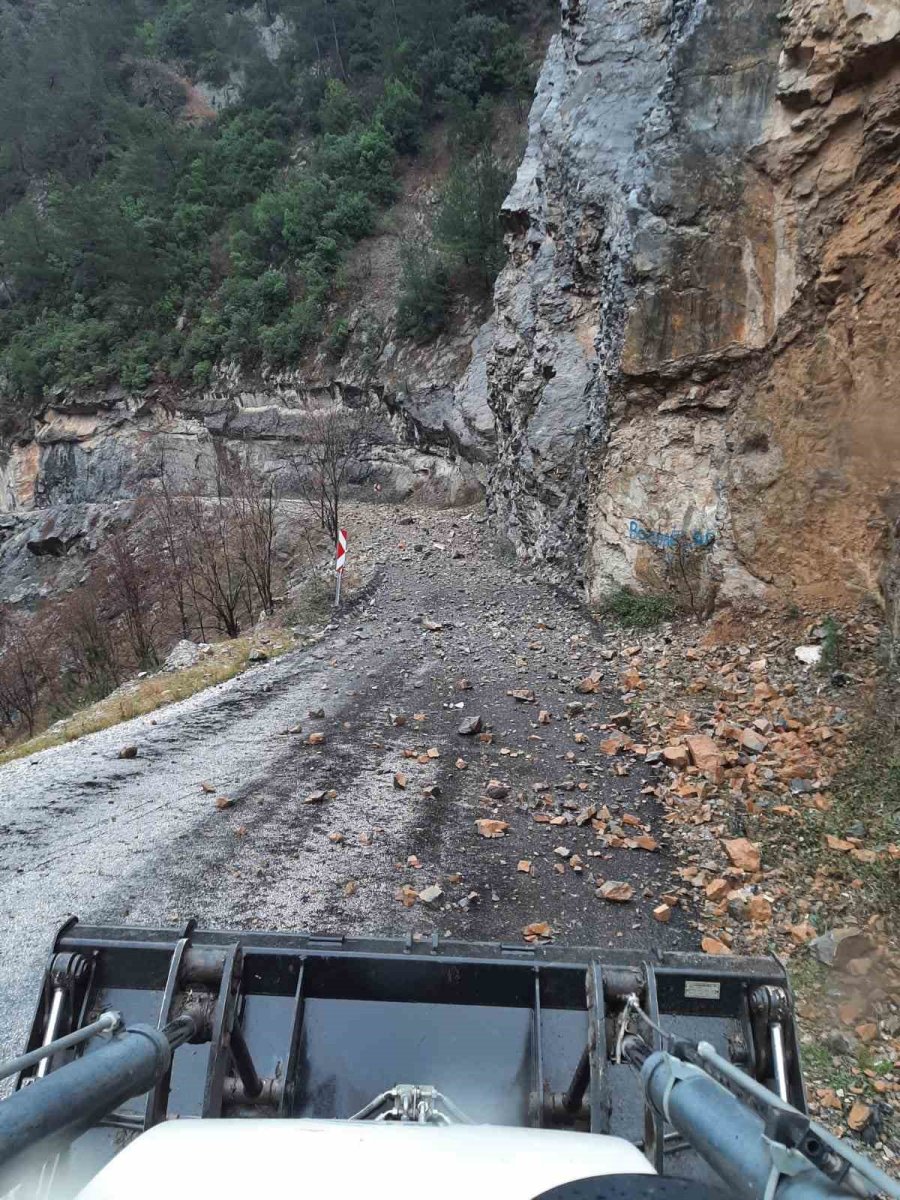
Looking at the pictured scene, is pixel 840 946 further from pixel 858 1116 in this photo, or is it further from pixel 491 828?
pixel 491 828

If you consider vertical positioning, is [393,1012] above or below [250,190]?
below

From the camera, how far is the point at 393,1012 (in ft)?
8.11

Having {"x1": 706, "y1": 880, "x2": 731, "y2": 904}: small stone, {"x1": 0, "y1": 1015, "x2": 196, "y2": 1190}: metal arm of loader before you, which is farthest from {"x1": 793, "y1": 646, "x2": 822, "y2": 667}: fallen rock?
{"x1": 0, "y1": 1015, "x2": 196, "y2": 1190}: metal arm of loader

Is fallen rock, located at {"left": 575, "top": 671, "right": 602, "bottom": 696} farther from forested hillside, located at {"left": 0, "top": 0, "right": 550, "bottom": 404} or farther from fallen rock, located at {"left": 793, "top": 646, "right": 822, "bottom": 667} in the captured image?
forested hillside, located at {"left": 0, "top": 0, "right": 550, "bottom": 404}

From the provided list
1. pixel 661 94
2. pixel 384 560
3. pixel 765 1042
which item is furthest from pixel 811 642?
pixel 384 560

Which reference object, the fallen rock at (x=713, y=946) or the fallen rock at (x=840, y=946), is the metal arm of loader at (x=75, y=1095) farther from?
→ the fallen rock at (x=840, y=946)

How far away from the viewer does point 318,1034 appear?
2.45 metres

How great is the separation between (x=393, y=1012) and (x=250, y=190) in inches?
1698

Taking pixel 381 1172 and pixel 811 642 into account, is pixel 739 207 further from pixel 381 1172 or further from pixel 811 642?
pixel 381 1172

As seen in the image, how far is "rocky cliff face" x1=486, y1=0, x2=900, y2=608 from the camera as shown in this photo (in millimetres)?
8750

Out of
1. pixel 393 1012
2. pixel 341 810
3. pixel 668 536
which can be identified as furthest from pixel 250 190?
pixel 393 1012

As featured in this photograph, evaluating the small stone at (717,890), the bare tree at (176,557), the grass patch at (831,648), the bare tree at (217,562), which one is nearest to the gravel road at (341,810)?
the small stone at (717,890)

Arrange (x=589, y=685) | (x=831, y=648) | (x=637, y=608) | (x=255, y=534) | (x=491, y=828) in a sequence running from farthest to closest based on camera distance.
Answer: (x=255, y=534), (x=637, y=608), (x=589, y=685), (x=831, y=648), (x=491, y=828)

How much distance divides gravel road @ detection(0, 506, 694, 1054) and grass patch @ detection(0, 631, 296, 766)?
0.61m
